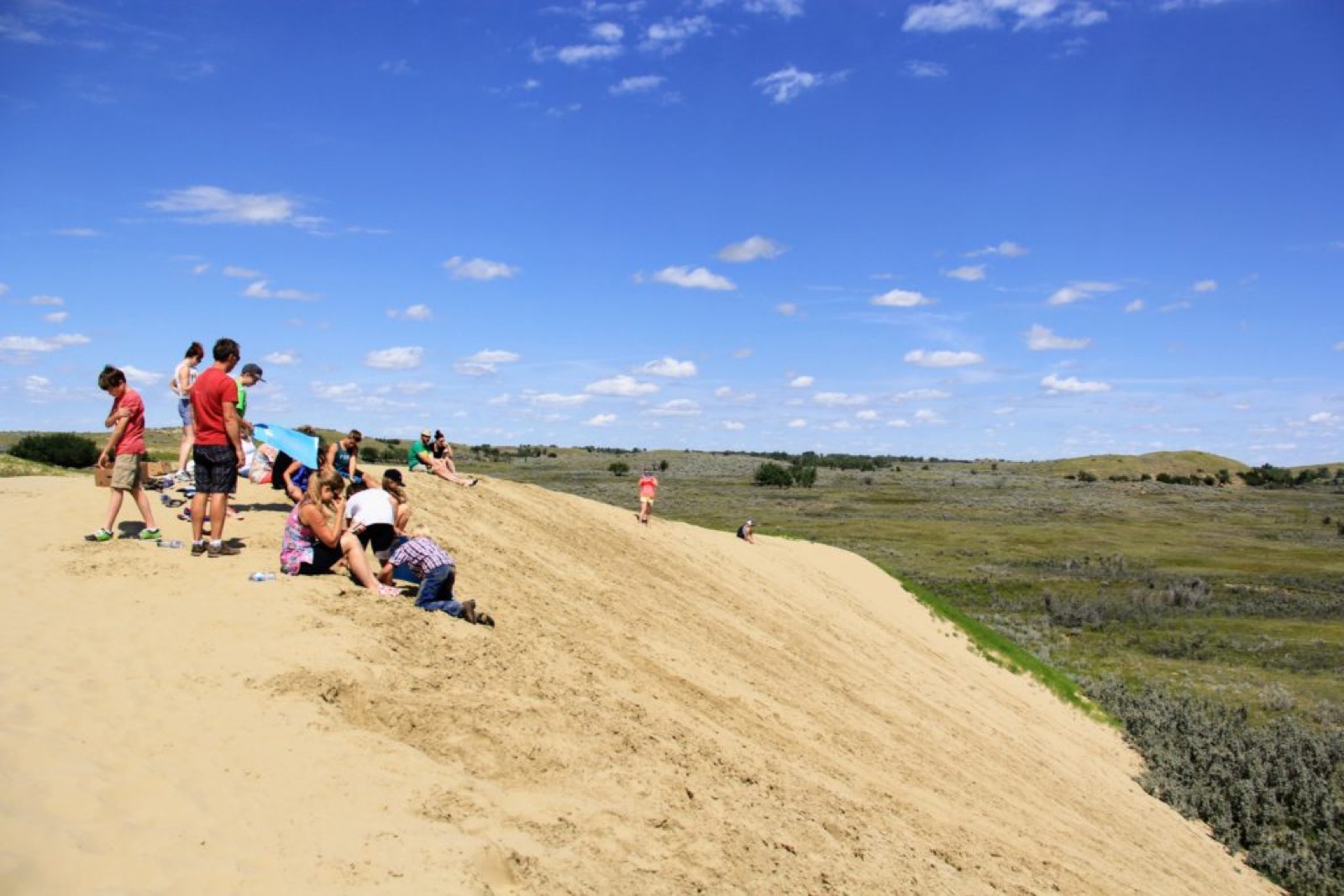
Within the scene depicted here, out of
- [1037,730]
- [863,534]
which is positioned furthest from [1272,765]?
[863,534]

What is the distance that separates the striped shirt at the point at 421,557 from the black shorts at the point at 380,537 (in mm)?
483

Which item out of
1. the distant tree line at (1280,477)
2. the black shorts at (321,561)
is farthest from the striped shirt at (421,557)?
the distant tree line at (1280,477)

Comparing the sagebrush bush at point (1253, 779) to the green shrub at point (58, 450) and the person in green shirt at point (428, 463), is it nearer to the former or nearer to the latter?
the person in green shirt at point (428, 463)

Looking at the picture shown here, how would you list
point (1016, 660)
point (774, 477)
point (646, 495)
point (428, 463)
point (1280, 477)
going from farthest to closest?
1. point (1280, 477)
2. point (774, 477)
3. point (1016, 660)
4. point (646, 495)
5. point (428, 463)

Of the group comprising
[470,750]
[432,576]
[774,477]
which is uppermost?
[774,477]

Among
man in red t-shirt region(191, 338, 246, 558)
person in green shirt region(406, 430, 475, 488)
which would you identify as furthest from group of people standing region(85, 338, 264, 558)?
person in green shirt region(406, 430, 475, 488)

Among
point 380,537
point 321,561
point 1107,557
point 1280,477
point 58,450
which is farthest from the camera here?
point 1280,477

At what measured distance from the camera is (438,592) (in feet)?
29.1

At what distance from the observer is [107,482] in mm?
11039

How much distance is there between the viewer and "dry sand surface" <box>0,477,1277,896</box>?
198 inches

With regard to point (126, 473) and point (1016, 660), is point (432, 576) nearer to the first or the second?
point (126, 473)

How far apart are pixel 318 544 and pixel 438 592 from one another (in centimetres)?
130

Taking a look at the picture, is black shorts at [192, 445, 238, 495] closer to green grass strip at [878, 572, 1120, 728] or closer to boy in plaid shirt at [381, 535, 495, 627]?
boy in plaid shirt at [381, 535, 495, 627]

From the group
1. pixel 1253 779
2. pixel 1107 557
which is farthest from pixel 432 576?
pixel 1107 557
